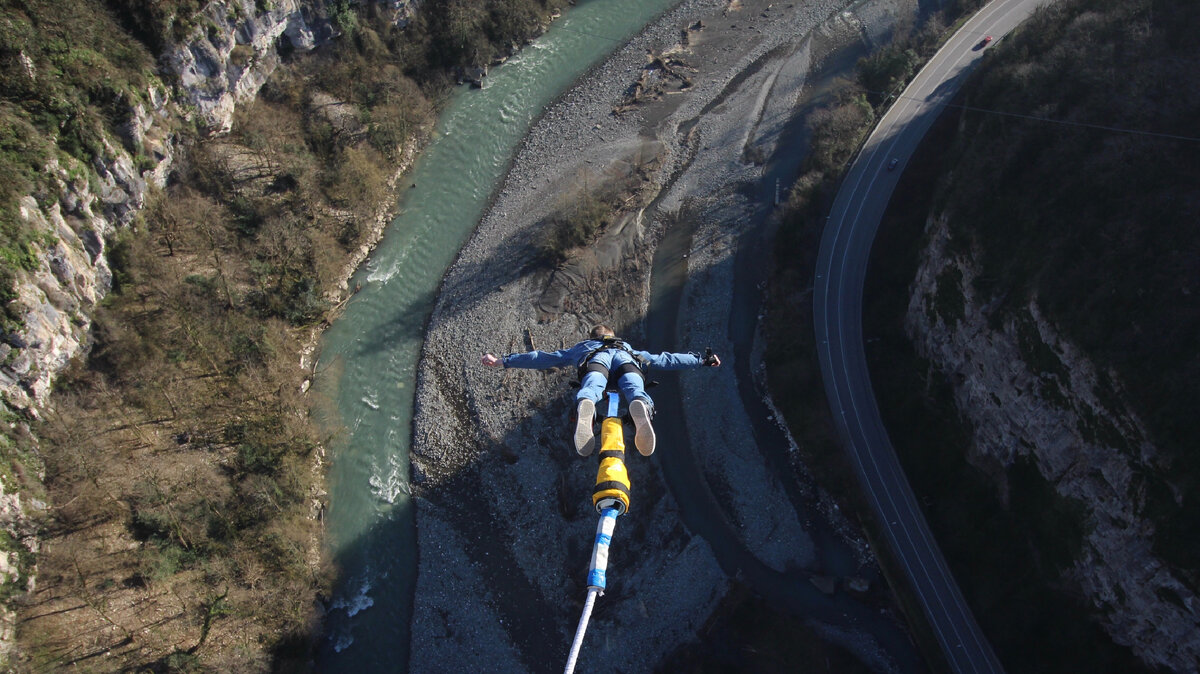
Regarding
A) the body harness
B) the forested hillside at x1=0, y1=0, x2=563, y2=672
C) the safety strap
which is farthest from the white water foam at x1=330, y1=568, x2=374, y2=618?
the safety strap

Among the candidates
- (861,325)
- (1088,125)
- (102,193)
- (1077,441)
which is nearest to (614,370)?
(1077,441)

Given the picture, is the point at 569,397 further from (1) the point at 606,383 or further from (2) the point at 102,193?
(2) the point at 102,193

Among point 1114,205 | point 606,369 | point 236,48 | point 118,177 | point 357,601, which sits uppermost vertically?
point 236,48

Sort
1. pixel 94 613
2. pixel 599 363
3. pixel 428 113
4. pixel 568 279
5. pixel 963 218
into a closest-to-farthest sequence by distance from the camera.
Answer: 1. pixel 599 363
2. pixel 94 613
3. pixel 963 218
4. pixel 568 279
5. pixel 428 113

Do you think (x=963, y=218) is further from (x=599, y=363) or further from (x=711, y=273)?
(x=599, y=363)

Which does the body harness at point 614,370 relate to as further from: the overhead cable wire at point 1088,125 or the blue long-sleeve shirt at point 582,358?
the overhead cable wire at point 1088,125

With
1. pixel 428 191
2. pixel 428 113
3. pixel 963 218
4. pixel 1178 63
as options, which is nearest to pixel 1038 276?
pixel 963 218
